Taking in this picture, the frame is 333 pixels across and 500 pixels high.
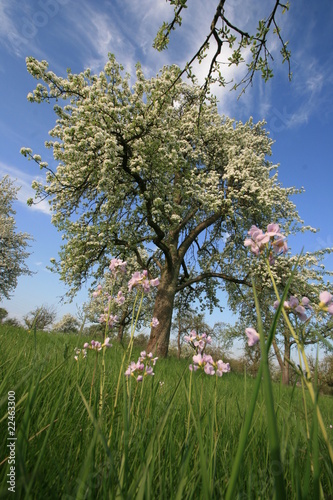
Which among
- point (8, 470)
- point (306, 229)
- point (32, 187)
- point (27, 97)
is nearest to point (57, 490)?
point (8, 470)

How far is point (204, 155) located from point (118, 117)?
17.7 ft

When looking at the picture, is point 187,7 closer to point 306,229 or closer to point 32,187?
point 32,187

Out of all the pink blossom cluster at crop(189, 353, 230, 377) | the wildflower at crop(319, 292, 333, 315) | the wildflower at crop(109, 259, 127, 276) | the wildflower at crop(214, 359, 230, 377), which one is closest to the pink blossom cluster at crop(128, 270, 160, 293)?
the wildflower at crop(109, 259, 127, 276)

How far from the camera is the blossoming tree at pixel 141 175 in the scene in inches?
347

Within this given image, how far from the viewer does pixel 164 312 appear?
39.5ft

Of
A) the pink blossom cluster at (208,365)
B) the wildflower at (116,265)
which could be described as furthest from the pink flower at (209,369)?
the wildflower at (116,265)

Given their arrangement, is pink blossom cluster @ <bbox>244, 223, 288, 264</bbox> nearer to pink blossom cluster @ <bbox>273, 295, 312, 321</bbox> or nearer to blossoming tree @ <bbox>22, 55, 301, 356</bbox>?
pink blossom cluster @ <bbox>273, 295, 312, 321</bbox>

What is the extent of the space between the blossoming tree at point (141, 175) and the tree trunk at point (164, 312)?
4 cm

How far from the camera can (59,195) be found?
10258mm

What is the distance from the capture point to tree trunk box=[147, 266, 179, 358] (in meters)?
11.6

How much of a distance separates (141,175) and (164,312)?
18.7ft

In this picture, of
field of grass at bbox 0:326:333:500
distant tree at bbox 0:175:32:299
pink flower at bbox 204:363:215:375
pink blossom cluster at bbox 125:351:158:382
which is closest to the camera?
field of grass at bbox 0:326:333:500

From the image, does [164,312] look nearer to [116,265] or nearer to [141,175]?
[141,175]

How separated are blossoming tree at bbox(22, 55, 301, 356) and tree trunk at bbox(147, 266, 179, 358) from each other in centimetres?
4
